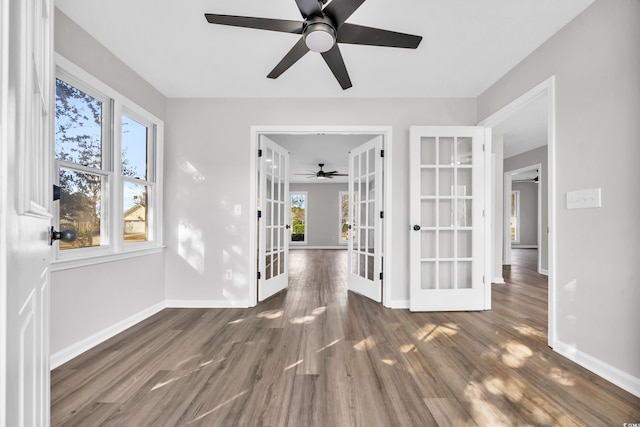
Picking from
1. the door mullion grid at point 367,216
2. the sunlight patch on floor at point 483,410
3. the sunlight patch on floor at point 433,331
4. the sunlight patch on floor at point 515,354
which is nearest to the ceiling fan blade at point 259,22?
the door mullion grid at point 367,216

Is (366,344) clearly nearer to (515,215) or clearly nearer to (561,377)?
(561,377)

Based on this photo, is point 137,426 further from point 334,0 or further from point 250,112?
point 250,112

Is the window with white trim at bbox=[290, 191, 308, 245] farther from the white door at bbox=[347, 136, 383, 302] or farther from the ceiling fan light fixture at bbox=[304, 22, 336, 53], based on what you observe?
the ceiling fan light fixture at bbox=[304, 22, 336, 53]

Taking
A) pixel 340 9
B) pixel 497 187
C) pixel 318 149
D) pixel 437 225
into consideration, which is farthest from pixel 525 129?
pixel 340 9

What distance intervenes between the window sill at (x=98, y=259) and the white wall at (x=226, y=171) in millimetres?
381

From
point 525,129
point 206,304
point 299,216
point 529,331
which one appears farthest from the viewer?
→ point 299,216

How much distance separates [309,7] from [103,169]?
83.9 inches

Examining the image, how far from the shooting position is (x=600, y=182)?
6.00ft

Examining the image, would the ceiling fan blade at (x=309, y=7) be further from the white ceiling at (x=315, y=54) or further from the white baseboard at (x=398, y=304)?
the white baseboard at (x=398, y=304)

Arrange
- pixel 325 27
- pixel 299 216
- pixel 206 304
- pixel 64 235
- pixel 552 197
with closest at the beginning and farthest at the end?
pixel 64 235 < pixel 325 27 < pixel 552 197 < pixel 206 304 < pixel 299 216

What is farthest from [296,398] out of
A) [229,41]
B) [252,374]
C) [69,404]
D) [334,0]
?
[229,41]

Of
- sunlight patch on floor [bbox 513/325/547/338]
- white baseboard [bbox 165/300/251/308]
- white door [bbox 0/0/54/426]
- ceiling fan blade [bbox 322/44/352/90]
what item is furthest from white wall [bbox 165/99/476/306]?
white door [bbox 0/0/54/426]

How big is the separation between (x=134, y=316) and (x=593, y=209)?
382cm

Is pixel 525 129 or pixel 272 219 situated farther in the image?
pixel 525 129
